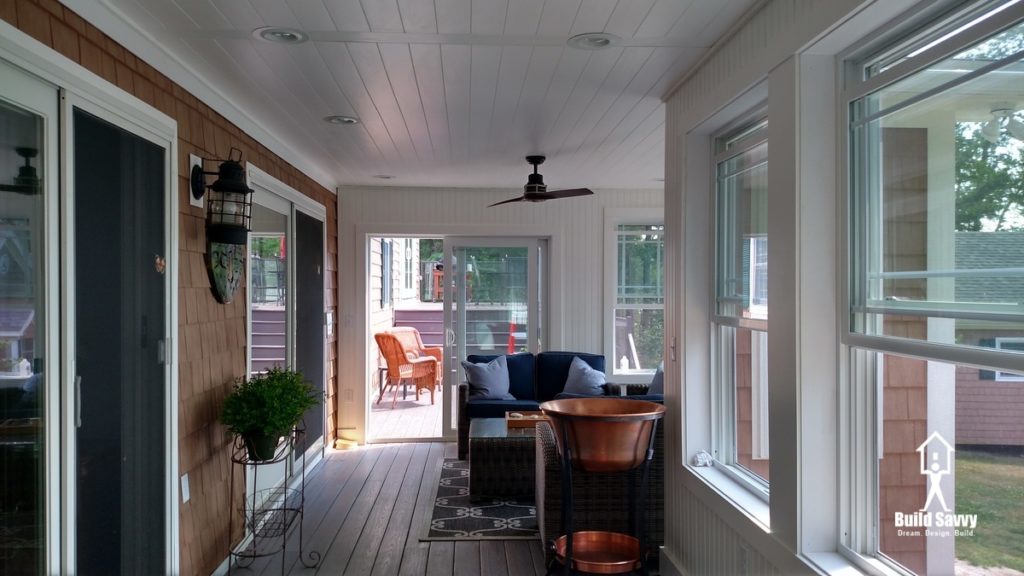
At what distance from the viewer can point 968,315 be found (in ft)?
5.30

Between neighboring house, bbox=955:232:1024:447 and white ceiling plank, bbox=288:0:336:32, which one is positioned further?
white ceiling plank, bbox=288:0:336:32

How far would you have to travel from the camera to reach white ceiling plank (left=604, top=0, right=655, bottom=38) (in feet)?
7.97

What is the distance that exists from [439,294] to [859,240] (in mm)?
10997

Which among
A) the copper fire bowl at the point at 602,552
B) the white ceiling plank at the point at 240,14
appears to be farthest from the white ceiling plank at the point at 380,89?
the copper fire bowl at the point at 602,552

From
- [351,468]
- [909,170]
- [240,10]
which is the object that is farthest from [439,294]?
[909,170]

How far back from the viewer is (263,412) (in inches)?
134

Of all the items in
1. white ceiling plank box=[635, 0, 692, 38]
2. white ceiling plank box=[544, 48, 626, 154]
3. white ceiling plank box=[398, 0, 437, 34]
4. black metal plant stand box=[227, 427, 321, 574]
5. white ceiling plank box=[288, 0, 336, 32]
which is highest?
white ceiling plank box=[635, 0, 692, 38]

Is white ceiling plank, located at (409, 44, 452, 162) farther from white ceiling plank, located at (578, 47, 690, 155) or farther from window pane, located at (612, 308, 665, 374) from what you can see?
window pane, located at (612, 308, 665, 374)

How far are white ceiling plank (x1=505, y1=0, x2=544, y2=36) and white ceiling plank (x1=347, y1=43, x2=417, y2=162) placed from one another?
58 cm

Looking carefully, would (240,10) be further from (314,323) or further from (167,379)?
(314,323)

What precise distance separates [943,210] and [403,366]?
7476 millimetres

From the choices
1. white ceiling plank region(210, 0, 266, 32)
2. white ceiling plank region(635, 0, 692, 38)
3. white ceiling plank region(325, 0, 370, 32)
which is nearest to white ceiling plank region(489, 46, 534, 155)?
white ceiling plank region(635, 0, 692, 38)

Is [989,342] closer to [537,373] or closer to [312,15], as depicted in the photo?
[312,15]

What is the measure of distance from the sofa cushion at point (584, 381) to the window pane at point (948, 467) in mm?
4051
